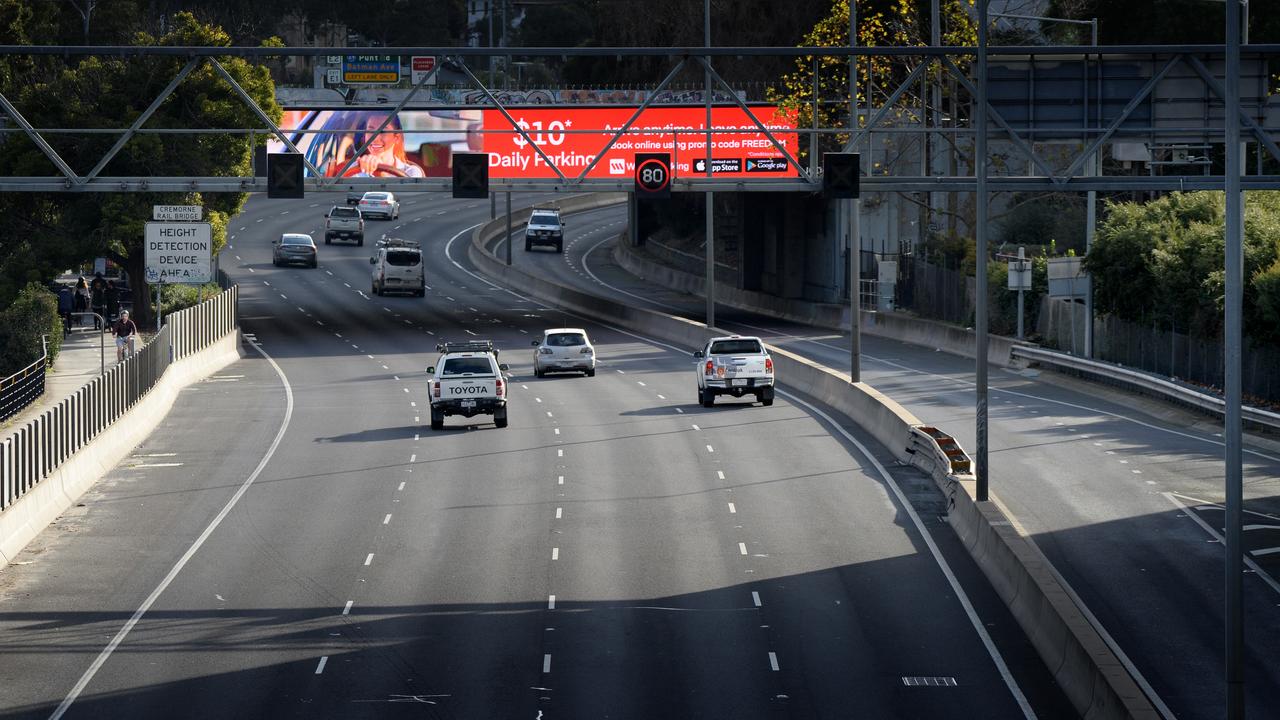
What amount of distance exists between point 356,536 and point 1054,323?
1312 inches

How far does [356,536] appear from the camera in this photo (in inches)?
1150

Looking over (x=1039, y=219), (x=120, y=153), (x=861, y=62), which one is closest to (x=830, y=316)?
(x=861, y=62)

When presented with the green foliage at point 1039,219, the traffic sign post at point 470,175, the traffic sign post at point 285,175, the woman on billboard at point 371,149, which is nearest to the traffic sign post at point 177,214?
the traffic sign post at point 285,175

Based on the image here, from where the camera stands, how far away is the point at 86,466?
34.2 meters

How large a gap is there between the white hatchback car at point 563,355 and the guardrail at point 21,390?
14.5 m

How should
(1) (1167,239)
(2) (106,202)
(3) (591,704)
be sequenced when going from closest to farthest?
(3) (591,704), (1) (1167,239), (2) (106,202)

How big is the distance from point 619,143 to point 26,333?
77.6 ft

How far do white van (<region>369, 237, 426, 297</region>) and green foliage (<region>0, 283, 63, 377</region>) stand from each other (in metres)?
29.8

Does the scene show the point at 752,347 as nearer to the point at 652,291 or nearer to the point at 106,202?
the point at 106,202

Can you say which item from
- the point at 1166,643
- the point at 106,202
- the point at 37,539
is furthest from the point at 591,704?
the point at 106,202

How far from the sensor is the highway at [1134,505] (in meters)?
21.8

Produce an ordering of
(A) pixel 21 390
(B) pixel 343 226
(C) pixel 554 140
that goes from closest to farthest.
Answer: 1. (A) pixel 21 390
2. (C) pixel 554 140
3. (B) pixel 343 226

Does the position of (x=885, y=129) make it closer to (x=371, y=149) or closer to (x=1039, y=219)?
(x=1039, y=219)

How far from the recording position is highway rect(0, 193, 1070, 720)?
20.0 meters
